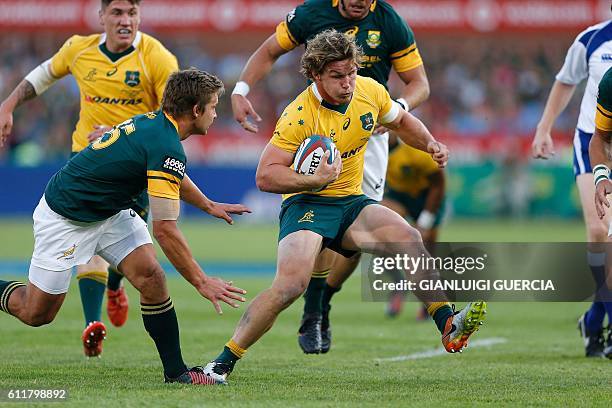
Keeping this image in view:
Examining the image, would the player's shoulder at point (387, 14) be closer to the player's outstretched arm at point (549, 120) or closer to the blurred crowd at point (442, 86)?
the player's outstretched arm at point (549, 120)

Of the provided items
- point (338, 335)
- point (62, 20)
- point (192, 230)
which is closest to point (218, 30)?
point (62, 20)

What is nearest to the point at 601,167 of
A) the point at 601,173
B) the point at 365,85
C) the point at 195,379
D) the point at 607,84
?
the point at 601,173

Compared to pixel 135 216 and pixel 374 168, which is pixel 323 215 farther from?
pixel 374 168

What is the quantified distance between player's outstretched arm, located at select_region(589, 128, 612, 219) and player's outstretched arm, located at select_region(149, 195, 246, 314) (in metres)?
2.42

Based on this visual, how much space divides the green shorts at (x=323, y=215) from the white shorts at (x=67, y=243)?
3.25 feet

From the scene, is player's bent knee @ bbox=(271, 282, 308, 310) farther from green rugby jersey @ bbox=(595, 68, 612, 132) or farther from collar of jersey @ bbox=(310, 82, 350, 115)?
green rugby jersey @ bbox=(595, 68, 612, 132)

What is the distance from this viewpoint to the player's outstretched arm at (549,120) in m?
8.96

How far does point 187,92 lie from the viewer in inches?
260

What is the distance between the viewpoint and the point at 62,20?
89.8 ft

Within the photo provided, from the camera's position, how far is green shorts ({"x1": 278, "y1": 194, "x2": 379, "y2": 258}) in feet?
23.5

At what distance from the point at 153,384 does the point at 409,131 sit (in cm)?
261

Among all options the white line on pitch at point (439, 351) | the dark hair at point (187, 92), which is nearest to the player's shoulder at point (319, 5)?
the dark hair at point (187, 92)

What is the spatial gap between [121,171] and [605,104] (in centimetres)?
317

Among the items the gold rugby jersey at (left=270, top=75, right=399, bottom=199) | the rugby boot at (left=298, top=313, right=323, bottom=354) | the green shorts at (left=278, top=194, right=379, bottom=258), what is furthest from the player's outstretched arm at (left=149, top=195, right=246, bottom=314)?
the rugby boot at (left=298, top=313, right=323, bottom=354)
